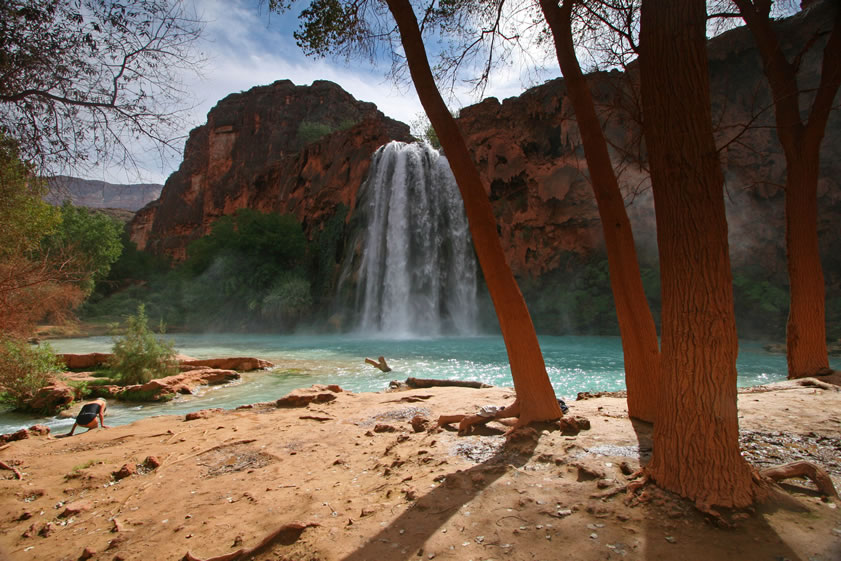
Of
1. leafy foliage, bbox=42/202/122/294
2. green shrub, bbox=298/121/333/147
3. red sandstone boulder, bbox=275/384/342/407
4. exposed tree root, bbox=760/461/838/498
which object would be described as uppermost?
green shrub, bbox=298/121/333/147

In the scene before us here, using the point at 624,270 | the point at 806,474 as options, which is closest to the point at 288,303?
the point at 624,270

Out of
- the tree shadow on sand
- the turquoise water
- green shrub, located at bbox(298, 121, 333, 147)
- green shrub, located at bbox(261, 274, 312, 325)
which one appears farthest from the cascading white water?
the tree shadow on sand

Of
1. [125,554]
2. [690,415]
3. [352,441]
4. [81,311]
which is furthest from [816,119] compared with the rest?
[81,311]

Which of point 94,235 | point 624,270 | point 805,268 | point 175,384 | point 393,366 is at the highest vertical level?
point 94,235

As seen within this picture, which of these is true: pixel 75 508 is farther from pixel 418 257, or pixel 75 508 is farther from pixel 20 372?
pixel 418 257

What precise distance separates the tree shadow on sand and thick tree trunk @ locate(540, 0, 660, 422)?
1.16 m

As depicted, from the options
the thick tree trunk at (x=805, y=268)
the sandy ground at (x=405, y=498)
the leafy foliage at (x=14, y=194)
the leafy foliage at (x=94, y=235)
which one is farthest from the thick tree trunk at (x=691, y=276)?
the leafy foliage at (x=94, y=235)

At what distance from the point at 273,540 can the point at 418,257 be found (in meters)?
20.3

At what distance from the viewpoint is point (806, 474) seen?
8.05ft

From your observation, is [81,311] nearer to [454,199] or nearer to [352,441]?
[454,199]

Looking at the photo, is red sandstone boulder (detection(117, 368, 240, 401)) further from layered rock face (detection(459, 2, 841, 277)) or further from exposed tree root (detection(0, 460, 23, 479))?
layered rock face (detection(459, 2, 841, 277))

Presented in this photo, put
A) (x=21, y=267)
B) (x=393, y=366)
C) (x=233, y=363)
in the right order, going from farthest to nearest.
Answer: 1. (x=393, y=366)
2. (x=233, y=363)
3. (x=21, y=267)

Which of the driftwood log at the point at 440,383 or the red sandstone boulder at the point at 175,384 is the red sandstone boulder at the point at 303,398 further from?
the red sandstone boulder at the point at 175,384

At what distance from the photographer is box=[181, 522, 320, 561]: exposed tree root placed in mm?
2374
